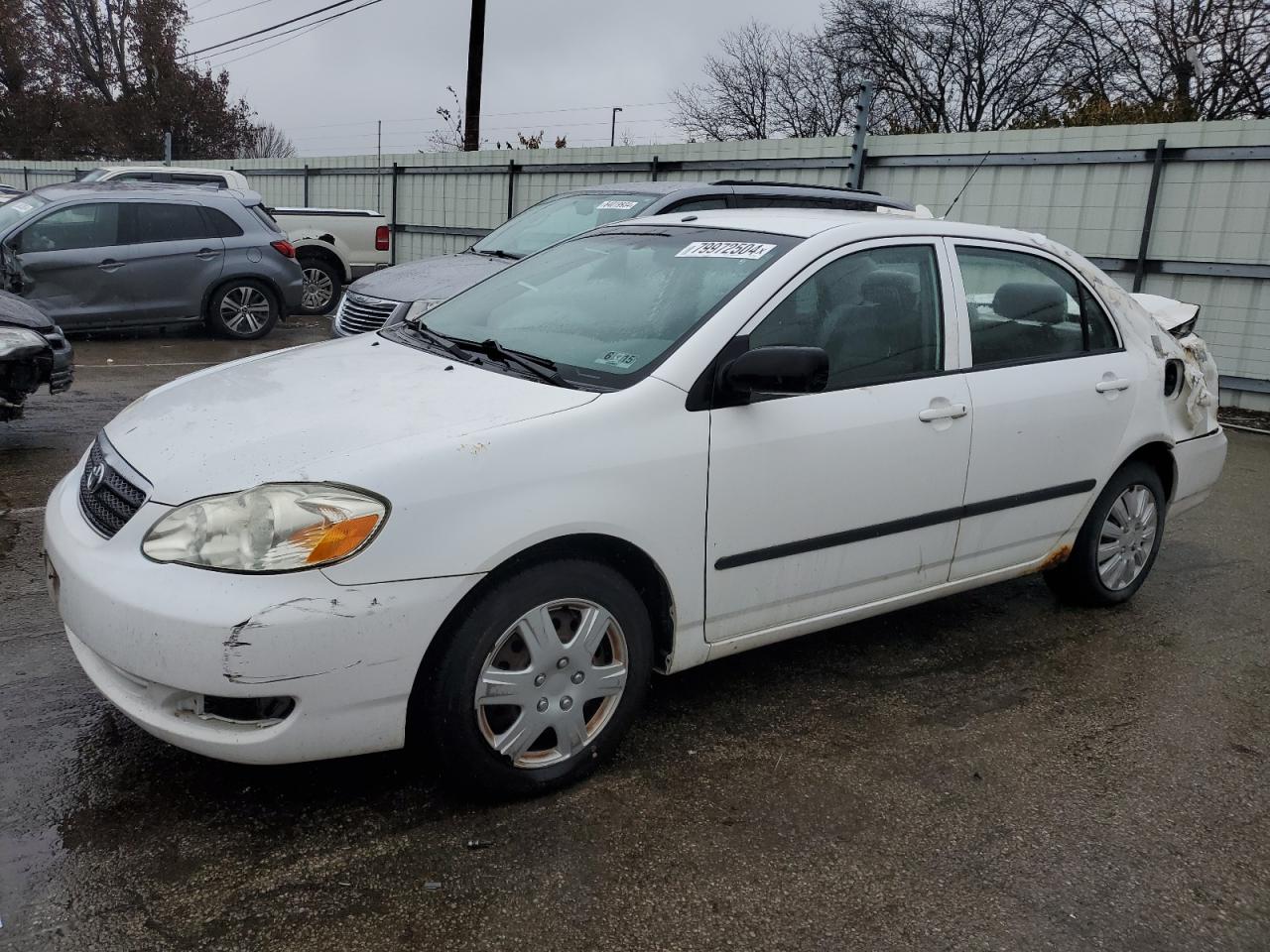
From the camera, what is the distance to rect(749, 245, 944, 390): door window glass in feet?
11.5

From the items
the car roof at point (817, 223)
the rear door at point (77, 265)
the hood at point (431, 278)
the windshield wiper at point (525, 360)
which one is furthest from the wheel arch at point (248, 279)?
the windshield wiper at point (525, 360)

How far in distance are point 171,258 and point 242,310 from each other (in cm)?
93

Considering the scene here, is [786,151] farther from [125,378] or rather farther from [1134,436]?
[1134,436]

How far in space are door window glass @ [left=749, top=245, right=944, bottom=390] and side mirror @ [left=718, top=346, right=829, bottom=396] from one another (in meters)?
0.22

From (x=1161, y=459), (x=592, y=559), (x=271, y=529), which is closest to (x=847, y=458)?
(x=592, y=559)

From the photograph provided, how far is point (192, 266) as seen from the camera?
37.1 feet

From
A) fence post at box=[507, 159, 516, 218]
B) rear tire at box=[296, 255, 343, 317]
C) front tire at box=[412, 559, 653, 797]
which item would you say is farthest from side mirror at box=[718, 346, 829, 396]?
fence post at box=[507, 159, 516, 218]

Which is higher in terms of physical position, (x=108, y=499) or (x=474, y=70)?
(x=474, y=70)

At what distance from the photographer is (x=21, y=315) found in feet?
22.0

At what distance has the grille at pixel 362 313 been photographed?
26.2 ft

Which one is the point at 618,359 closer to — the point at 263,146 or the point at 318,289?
the point at 318,289

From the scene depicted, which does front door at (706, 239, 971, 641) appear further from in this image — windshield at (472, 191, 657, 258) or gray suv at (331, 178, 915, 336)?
windshield at (472, 191, 657, 258)

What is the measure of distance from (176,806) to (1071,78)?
3178 centimetres

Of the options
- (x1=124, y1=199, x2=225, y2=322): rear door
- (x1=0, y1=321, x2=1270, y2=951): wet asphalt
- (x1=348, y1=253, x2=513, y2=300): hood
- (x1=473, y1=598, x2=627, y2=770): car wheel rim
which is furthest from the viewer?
(x1=124, y1=199, x2=225, y2=322): rear door
